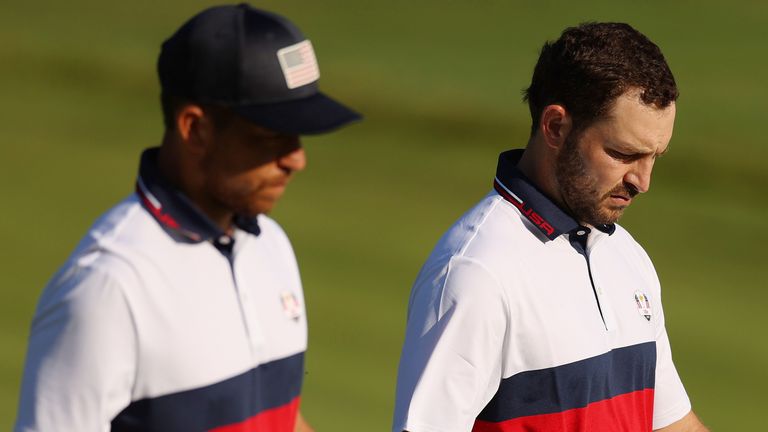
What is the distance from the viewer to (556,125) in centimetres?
371

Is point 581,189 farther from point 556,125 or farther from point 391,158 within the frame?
point 391,158

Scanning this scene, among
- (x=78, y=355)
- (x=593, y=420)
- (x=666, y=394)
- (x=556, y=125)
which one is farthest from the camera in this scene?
(x=666, y=394)

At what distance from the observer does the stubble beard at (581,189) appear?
365 centimetres

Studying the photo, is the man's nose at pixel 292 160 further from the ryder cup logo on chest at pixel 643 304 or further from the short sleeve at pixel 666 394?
the short sleeve at pixel 666 394

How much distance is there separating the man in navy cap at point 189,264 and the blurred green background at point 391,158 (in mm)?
5049

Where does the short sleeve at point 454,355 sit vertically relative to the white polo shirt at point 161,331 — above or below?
below

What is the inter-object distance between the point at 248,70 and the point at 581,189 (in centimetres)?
115

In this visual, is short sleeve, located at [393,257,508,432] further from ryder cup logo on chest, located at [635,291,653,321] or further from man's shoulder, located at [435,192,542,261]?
ryder cup logo on chest, located at [635,291,653,321]

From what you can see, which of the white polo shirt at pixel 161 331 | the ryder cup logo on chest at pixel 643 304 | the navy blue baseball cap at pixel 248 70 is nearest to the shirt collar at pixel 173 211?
the white polo shirt at pixel 161 331

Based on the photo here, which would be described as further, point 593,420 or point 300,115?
point 593,420

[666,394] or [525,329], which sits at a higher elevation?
[525,329]

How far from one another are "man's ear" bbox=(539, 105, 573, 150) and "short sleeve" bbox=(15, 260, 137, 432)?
4.45 feet

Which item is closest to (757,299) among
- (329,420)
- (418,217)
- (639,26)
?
(418,217)

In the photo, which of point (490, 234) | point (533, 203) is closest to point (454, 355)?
point (490, 234)
